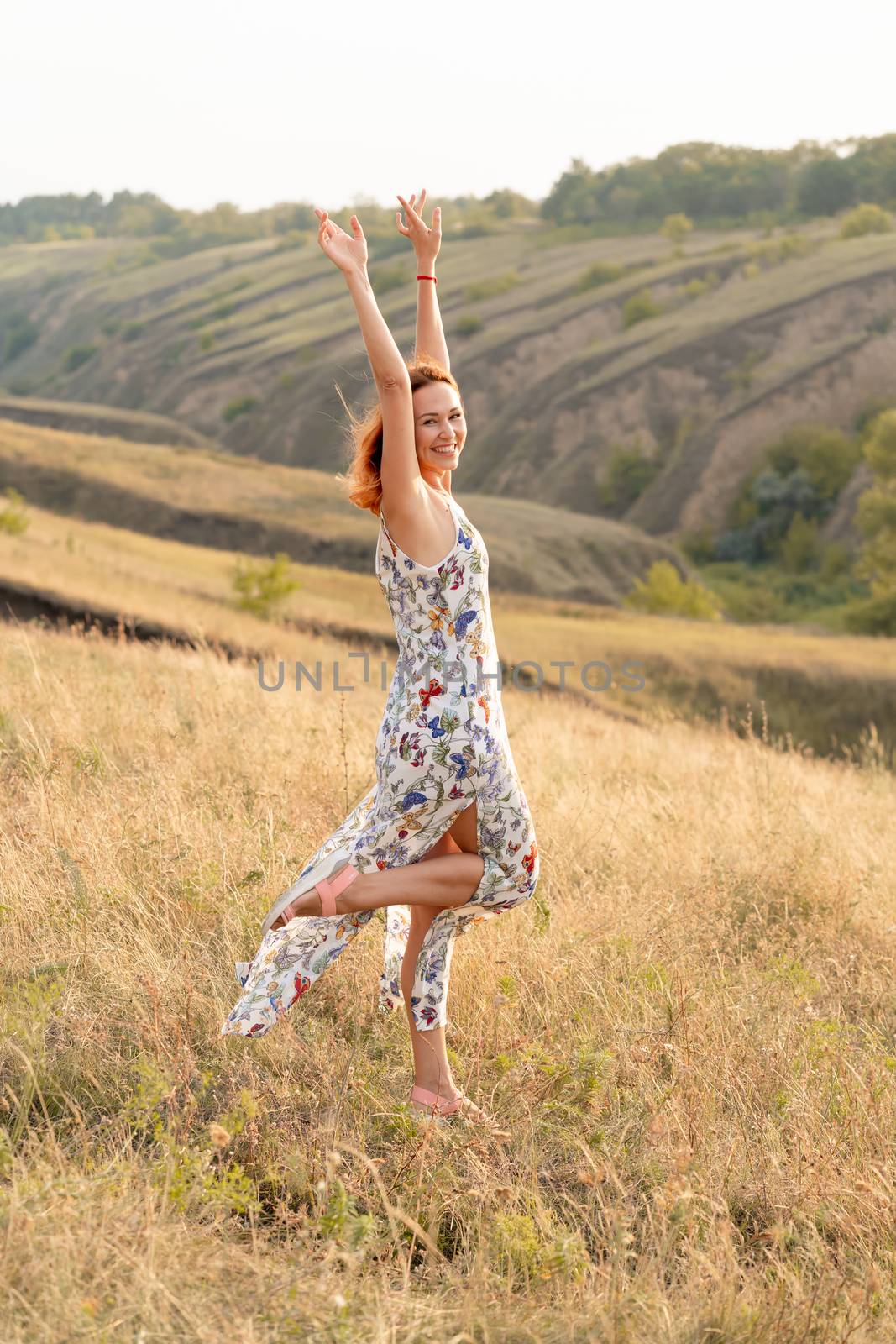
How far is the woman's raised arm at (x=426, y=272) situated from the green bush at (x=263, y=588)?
16.6 meters

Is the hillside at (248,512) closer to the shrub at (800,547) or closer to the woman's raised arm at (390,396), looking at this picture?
A: the shrub at (800,547)

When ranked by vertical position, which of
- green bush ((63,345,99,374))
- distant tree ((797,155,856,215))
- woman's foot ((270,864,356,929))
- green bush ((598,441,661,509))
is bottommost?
green bush ((598,441,661,509))

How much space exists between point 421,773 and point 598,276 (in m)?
93.9

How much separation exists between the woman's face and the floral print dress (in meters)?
0.26

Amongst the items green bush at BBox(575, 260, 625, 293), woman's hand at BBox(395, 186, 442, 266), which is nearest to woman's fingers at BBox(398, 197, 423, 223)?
woman's hand at BBox(395, 186, 442, 266)

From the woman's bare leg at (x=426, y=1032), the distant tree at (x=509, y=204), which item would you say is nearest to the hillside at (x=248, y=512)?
the woman's bare leg at (x=426, y=1032)

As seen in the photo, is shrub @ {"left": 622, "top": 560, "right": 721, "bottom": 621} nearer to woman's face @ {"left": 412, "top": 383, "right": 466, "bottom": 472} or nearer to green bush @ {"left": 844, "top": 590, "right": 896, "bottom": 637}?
green bush @ {"left": 844, "top": 590, "right": 896, "bottom": 637}

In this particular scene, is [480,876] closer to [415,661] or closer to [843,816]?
[415,661]

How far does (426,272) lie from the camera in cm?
442

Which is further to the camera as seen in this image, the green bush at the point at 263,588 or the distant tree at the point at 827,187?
the distant tree at the point at 827,187

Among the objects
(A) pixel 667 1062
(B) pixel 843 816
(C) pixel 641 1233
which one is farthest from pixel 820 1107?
(B) pixel 843 816

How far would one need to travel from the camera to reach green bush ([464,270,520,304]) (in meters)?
95.1

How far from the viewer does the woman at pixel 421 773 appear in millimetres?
3588

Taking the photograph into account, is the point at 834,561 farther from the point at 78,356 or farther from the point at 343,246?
the point at 78,356
